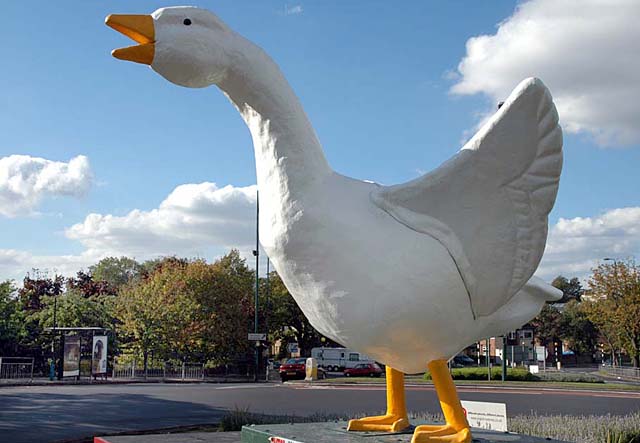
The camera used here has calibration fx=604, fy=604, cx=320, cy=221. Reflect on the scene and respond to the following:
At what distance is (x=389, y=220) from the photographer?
13.9ft

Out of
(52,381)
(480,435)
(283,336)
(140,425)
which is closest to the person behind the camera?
(480,435)

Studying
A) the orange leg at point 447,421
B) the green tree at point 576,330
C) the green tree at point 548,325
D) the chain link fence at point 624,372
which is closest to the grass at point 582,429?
the orange leg at point 447,421

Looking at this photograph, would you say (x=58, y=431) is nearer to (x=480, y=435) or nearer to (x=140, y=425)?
(x=140, y=425)

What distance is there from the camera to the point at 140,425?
36.7 feet

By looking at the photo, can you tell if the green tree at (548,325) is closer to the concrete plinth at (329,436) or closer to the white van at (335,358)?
the white van at (335,358)

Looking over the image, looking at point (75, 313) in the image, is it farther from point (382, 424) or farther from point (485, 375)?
point (382, 424)

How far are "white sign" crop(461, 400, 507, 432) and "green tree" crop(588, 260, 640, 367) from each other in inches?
970

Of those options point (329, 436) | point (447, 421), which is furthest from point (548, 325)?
point (447, 421)

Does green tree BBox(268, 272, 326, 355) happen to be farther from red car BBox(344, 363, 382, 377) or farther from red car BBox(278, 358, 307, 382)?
red car BBox(278, 358, 307, 382)

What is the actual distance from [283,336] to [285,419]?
33.8 metres

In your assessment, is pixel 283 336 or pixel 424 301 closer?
pixel 424 301

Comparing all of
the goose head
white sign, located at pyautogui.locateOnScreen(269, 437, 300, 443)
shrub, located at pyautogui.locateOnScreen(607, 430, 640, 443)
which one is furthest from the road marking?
the goose head

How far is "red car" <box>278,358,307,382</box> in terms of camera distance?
27.2m

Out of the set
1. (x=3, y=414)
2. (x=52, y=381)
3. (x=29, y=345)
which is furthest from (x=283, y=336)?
(x=3, y=414)
